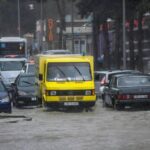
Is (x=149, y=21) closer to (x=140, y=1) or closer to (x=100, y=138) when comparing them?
(x=140, y=1)

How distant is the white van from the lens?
4784cm

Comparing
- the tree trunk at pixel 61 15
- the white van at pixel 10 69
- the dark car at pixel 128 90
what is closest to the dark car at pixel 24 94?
the dark car at pixel 128 90

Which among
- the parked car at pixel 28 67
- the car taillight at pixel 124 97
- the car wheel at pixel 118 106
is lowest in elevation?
the car wheel at pixel 118 106

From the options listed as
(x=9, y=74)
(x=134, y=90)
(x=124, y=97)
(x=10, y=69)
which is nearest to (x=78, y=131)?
(x=124, y=97)

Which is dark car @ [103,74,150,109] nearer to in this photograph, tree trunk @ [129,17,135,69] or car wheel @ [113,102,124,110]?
car wheel @ [113,102,124,110]

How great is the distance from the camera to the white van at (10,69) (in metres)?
47.8

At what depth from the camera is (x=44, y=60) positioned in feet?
103

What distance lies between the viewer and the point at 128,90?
29.8 meters

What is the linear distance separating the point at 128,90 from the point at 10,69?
2003 centimetres

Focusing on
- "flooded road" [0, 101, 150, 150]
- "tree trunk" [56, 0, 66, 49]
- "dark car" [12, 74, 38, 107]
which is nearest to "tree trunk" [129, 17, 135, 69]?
"tree trunk" [56, 0, 66, 49]

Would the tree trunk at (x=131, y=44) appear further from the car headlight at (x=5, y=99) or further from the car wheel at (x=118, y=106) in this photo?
the car headlight at (x=5, y=99)

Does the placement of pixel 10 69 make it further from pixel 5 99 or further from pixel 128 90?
pixel 128 90

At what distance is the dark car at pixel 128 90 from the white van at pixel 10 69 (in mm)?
16704

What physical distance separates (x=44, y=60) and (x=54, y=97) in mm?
2112
